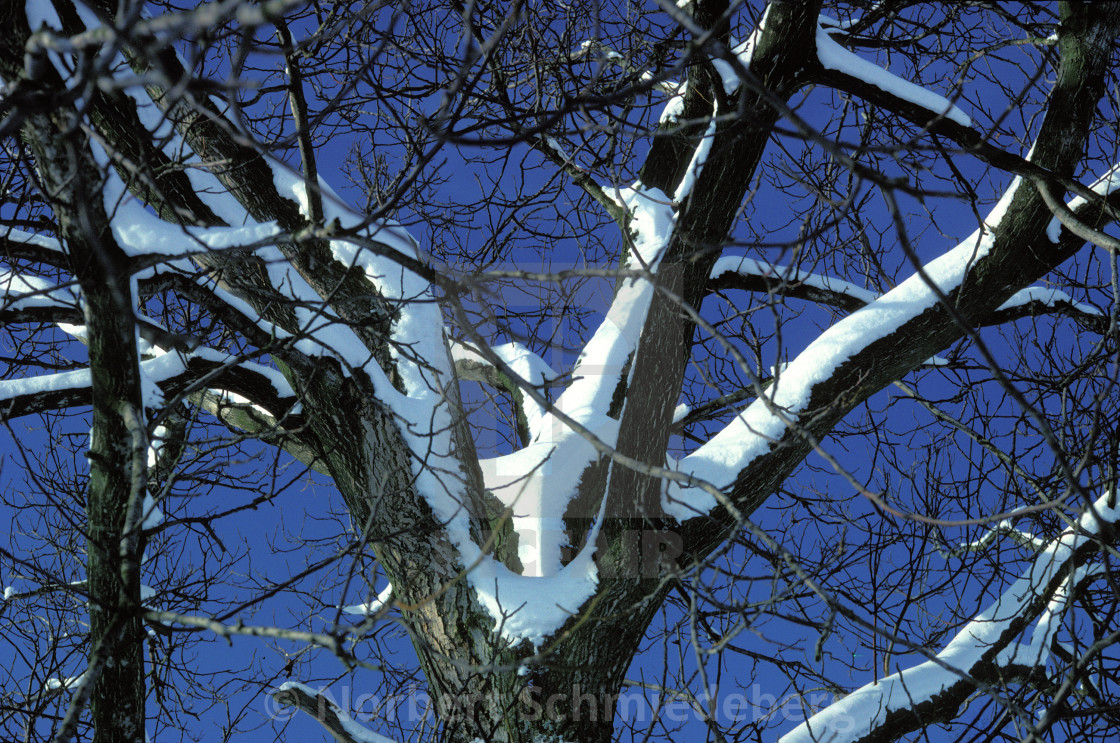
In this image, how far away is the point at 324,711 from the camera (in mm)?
3846

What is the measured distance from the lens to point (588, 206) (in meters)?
6.04

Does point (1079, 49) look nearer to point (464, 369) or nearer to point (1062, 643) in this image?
point (1062, 643)

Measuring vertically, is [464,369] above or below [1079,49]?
above

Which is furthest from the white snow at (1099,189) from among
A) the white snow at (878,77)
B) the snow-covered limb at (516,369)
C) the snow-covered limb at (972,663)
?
the snow-covered limb at (516,369)

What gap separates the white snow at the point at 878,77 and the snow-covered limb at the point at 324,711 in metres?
3.98

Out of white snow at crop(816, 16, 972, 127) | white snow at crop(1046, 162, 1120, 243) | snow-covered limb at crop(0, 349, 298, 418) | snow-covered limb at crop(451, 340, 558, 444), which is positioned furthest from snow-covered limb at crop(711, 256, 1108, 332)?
snow-covered limb at crop(0, 349, 298, 418)

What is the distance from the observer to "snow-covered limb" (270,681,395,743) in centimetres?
383

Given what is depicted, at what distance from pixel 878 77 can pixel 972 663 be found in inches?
119

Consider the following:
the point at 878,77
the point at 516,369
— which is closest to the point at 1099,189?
the point at 878,77

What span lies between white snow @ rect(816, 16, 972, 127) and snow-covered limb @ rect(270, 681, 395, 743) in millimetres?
3980

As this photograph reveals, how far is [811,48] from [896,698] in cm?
323

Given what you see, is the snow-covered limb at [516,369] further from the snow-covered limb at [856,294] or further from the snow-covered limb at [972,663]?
the snow-covered limb at [972,663]

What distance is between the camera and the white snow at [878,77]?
3.82 meters

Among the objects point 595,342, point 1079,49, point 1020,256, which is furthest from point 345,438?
point 1079,49
